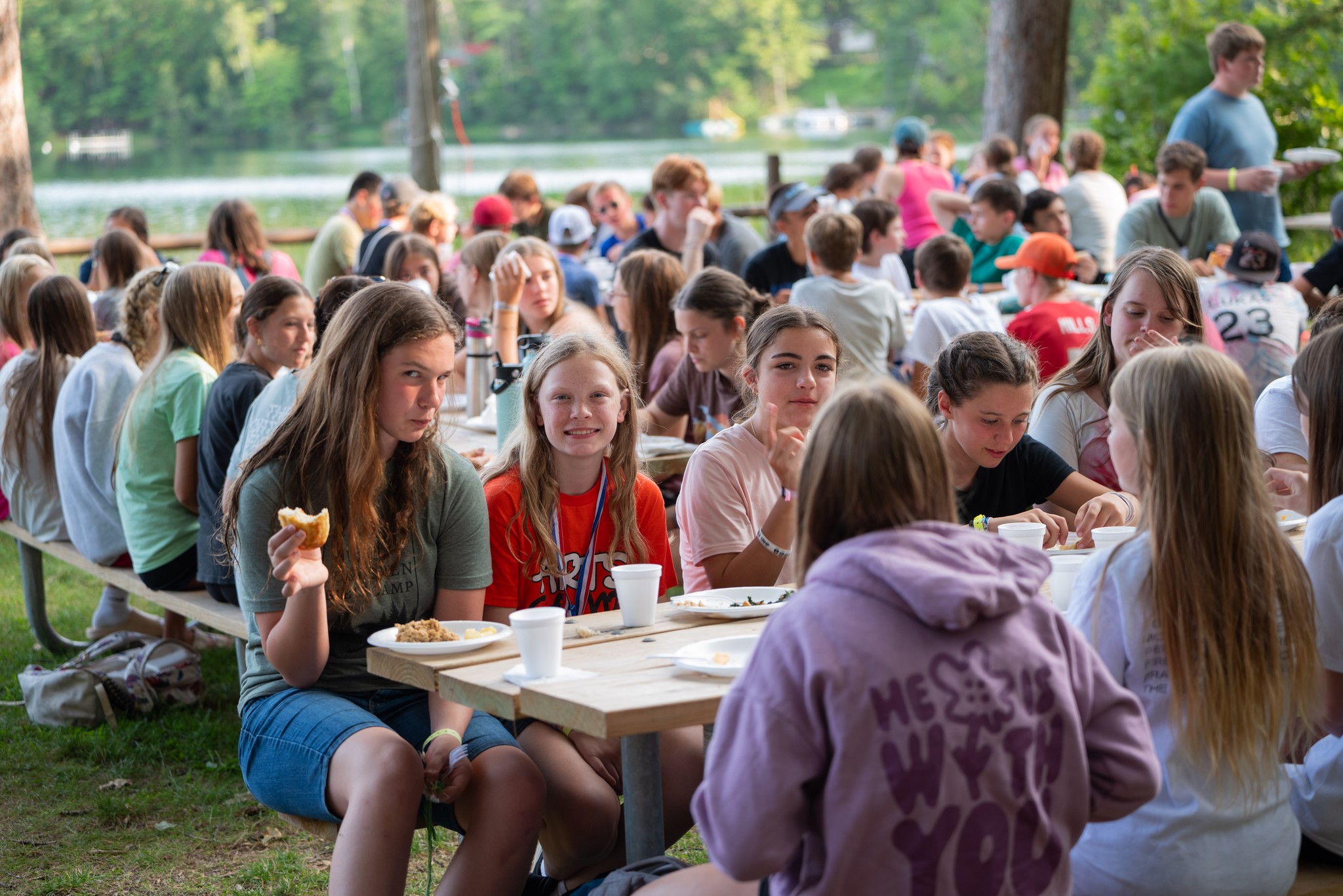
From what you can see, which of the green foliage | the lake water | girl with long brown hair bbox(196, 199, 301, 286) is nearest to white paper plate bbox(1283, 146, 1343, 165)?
the green foliage

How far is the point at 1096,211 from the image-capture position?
29.0ft

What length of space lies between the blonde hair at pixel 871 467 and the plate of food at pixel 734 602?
2.53ft

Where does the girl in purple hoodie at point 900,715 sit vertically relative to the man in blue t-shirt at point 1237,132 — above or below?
below

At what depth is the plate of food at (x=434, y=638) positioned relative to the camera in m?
2.16

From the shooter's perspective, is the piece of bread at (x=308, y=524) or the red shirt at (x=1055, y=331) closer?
the piece of bread at (x=308, y=524)

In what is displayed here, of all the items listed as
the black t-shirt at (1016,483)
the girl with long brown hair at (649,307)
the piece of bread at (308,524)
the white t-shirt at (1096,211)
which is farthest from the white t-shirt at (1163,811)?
the white t-shirt at (1096,211)

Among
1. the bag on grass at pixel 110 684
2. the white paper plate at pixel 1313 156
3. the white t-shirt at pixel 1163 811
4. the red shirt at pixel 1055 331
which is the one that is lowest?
the bag on grass at pixel 110 684

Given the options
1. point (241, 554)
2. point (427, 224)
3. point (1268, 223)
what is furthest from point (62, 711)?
point (1268, 223)

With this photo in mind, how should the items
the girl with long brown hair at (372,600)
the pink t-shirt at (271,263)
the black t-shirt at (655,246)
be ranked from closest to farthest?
the girl with long brown hair at (372,600), the black t-shirt at (655,246), the pink t-shirt at (271,263)

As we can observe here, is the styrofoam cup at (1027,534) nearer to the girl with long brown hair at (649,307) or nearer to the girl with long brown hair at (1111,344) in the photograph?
the girl with long brown hair at (1111,344)

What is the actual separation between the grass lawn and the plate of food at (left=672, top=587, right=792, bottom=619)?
0.99 m

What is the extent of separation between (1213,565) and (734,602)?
902 millimetres

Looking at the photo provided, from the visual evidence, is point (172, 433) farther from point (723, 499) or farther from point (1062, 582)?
point (1062, 582)

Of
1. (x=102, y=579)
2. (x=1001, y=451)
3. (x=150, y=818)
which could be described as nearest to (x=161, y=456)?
→ (x=102, y=579)
